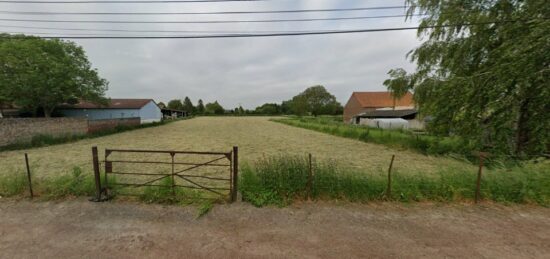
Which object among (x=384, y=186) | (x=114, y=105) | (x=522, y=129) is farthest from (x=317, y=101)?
(x=384, y=186)

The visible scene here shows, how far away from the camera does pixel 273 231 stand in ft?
11.6

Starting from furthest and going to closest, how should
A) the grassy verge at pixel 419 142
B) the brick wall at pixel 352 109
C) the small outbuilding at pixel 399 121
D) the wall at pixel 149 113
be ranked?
the brick wall at pixel 352 109 → the wall at pixel 149 113 → the small outbuilding at pixel 399 121 → the grassy verge at pixel 419 142

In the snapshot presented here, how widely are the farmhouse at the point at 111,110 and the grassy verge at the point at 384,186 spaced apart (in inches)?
1283

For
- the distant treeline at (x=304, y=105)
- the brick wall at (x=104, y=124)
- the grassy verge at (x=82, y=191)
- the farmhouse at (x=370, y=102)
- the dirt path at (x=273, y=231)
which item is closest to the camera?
the dirt path at (x=273, y=231)

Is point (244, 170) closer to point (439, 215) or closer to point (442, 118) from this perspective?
point (439, 215)

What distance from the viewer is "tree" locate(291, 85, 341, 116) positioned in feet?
261

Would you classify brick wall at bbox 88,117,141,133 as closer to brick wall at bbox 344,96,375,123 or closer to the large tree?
the large tree

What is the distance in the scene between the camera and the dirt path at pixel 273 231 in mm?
3035

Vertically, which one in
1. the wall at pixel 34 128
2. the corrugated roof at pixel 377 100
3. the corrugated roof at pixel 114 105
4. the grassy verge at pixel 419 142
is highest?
the corrugated roof at pixel 377 100

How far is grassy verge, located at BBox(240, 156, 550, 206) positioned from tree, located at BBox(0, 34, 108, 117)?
68.7 feet

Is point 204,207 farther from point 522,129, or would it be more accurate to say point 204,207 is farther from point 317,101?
point 317,101

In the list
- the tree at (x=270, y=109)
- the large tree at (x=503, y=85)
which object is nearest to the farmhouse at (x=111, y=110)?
the large tree at (x=503, y=85)

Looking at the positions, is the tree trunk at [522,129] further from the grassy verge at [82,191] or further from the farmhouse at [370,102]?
the farmhouse at [370,102]

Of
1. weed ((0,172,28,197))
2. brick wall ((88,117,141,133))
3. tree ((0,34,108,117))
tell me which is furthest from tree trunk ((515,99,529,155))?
brick wall ((88,117,141,133))
